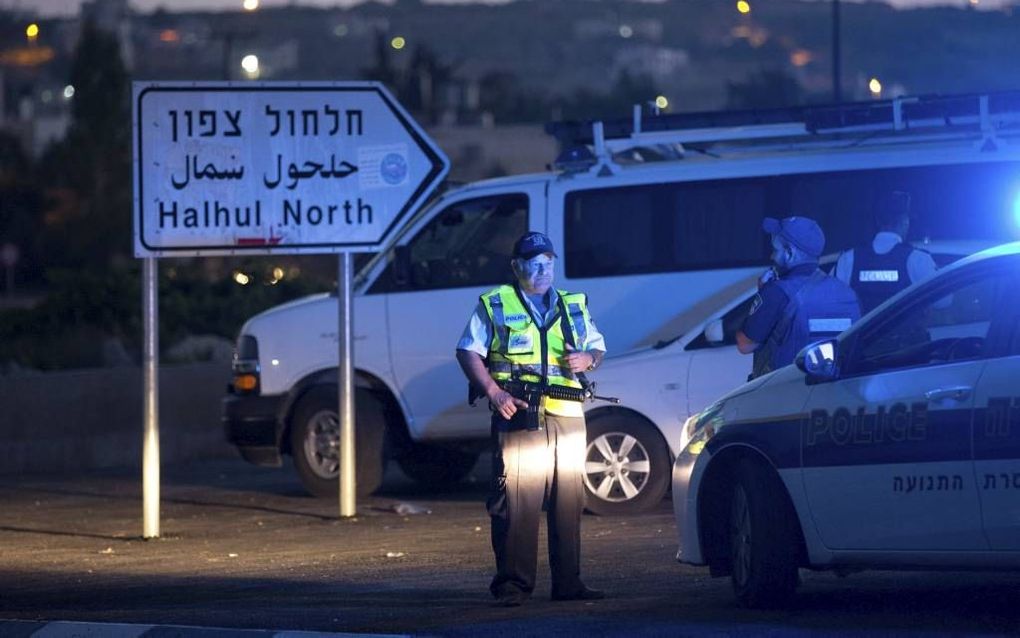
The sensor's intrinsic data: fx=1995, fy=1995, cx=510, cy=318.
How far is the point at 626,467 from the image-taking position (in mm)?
12680

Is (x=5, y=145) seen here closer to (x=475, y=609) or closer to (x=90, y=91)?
(x=90, y=91)

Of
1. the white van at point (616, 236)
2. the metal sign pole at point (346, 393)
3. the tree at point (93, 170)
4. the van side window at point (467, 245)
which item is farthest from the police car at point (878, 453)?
the tree at point (93, 170)

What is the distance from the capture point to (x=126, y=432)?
1864 cm

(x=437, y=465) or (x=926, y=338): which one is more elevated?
(x=926, y=338)

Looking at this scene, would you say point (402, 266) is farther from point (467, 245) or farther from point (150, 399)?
point (150, 399)

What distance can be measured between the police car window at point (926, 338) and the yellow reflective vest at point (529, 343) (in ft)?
4.57

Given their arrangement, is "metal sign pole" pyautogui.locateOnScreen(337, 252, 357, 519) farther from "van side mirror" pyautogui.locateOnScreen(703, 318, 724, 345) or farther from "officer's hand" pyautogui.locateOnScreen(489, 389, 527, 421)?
"officer's hand" pyautogui.locateOnScreen(489, 389, 527, 421)

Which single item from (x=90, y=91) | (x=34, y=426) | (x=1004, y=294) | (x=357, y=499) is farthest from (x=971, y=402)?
(x=90, y=91)

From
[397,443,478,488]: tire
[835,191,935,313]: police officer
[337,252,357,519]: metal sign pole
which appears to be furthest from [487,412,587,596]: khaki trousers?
[397,443,478,488]: tire

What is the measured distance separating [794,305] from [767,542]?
5.24ft

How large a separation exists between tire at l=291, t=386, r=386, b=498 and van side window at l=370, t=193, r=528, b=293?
0.89 m

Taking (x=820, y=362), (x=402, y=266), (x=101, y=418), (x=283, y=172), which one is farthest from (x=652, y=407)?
(x=101, y=418)

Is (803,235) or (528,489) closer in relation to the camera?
(528,489)

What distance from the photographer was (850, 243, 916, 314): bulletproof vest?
35.0ft
